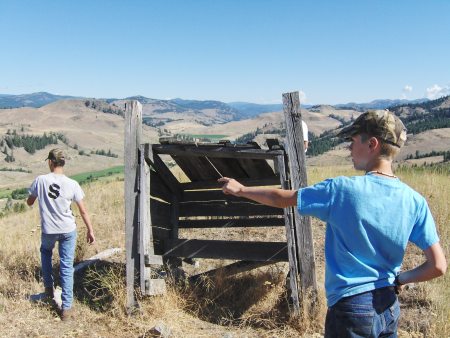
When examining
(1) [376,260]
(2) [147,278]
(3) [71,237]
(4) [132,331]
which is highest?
(1) [376,260]

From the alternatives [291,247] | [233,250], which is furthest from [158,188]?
[291,247]

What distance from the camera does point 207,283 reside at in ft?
19.1

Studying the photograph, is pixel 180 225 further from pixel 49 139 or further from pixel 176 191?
pixel 49 139

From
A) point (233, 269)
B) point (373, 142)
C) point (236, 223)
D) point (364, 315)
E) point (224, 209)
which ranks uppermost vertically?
point (373, 142)

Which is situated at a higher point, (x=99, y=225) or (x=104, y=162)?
(x=99, y=225)

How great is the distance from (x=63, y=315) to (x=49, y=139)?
152 meters

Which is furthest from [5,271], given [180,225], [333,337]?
[333,337]

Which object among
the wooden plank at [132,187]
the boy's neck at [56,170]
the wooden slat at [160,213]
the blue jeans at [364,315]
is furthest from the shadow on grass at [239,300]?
the blue jeans at [364,315]

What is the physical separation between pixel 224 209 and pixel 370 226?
4.38 m

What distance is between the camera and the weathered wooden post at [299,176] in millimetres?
4852

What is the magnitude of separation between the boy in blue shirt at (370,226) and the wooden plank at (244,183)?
3.43 m

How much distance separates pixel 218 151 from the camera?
521 centimetres

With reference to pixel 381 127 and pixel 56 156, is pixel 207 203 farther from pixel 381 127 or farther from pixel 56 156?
pixel 381 127

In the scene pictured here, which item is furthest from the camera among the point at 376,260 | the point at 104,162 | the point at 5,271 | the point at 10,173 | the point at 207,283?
the point at 104,162
